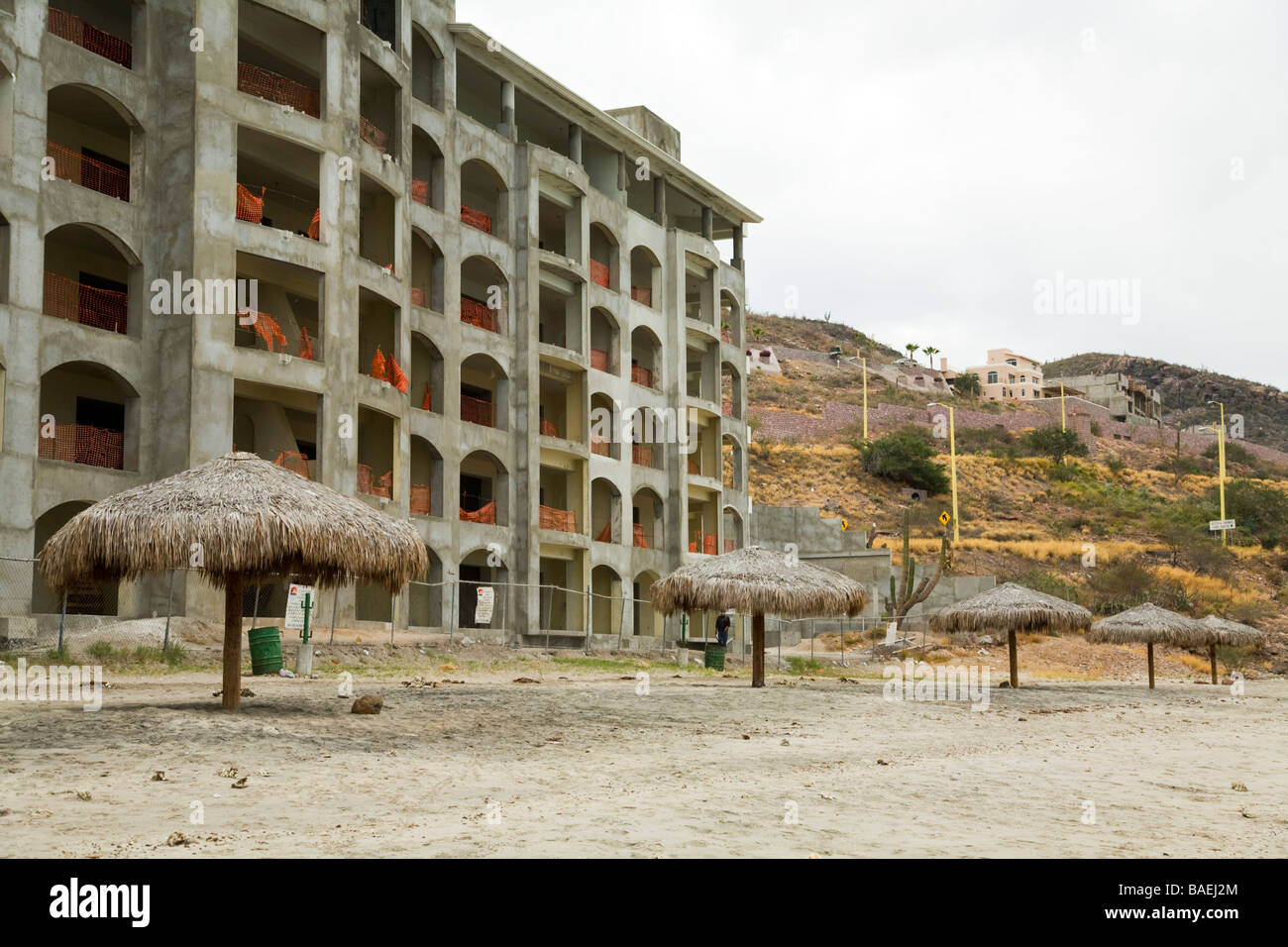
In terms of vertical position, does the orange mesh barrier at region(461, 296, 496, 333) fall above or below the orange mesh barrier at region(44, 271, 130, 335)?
above

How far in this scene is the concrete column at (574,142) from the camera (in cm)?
4334

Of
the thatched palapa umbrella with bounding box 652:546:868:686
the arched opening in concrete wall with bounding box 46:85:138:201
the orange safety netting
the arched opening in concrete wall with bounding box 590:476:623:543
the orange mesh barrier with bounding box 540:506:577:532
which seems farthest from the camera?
the arched opening in concrete wall with bounding box 590:476:623:543

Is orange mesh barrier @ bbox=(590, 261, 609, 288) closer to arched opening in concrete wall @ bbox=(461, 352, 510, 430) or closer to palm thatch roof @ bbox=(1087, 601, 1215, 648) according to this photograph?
arched opening in concrete wall @ bbox=(461, 352, 510, 430)

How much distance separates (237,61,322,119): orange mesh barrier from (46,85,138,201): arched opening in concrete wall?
2977 mm

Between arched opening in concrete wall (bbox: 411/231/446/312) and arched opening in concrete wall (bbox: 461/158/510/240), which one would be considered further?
arched opening in concrete wall (bbox: 461/158/510/240)

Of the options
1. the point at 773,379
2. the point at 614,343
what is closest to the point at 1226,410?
the point at 773,379

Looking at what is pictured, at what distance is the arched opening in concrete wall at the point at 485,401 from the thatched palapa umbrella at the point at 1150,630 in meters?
18.1

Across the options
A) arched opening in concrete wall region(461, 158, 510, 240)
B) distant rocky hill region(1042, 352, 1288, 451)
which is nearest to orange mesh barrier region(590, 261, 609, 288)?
arched opening in concrete wall region(461, 158, 510, 240)

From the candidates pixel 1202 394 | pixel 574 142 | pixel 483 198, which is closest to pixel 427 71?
pixel 483 198

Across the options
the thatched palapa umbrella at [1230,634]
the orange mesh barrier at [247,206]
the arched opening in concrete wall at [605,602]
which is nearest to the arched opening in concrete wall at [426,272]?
the orange mesh barrier at [247,206]

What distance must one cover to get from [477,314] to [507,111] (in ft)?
21.2

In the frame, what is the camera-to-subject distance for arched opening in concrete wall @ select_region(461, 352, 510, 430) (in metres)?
39.9
